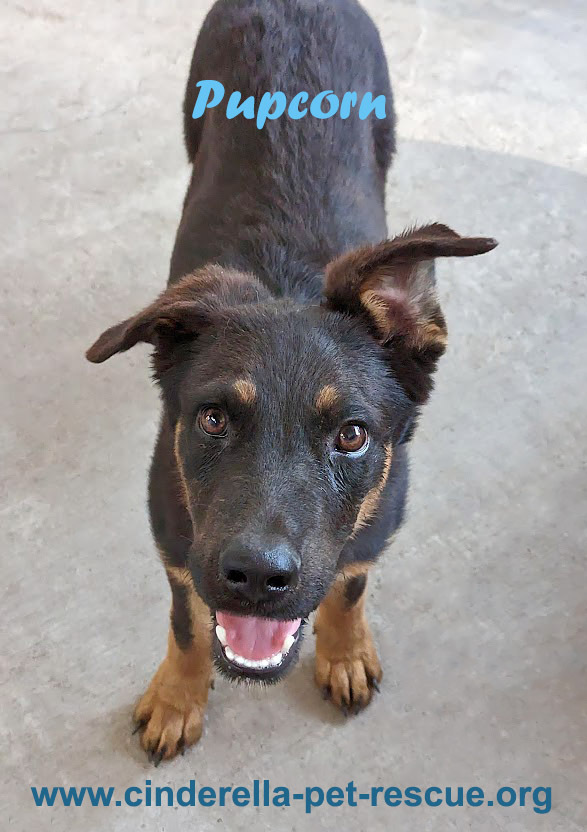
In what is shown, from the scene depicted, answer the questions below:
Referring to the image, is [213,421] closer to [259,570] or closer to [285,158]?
[259,570]

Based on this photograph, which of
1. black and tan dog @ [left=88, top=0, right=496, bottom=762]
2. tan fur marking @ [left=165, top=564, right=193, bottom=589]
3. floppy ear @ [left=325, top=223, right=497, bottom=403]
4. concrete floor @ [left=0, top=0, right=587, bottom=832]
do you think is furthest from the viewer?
concrete floor @ [left=0, top=0, right=587, bottom=832]

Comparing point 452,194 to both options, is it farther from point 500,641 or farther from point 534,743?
point 534,743

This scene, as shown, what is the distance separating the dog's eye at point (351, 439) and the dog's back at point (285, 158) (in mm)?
587

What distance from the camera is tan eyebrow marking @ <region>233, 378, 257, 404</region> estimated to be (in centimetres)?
170

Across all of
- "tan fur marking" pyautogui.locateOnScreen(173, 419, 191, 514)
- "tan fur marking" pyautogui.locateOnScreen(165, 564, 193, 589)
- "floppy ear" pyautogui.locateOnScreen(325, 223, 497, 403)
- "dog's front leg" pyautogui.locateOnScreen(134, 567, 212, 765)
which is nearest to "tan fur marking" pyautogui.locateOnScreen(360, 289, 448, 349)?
"floppy ear" pyautogui.locateOnScreen(325, 223, 497, 403)

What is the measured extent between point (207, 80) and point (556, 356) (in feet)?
6.06

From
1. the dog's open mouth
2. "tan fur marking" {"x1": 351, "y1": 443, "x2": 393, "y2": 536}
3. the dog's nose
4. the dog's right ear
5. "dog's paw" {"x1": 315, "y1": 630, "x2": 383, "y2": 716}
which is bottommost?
"dog's paw" {"x1": 315, "y1": 630, "x2": 383, "y2": 716}

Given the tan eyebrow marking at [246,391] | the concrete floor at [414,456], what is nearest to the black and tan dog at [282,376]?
the tan eyebrow marking at [246,391]

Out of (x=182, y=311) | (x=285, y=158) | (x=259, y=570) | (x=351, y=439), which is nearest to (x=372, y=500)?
(x=351, y=439)

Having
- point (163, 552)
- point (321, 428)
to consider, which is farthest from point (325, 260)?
point (163, 552)

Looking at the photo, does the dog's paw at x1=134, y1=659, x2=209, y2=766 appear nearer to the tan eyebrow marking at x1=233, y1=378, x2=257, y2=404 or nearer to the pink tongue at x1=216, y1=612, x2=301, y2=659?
the pink tongue at x1=216, y1=612, x2=301, y2=659

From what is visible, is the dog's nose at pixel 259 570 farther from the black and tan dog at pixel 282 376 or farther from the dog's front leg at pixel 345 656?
the dog's front leg at pixel 345 656

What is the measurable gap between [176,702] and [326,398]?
1301 mm

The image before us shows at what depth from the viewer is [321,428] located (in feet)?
5.64
